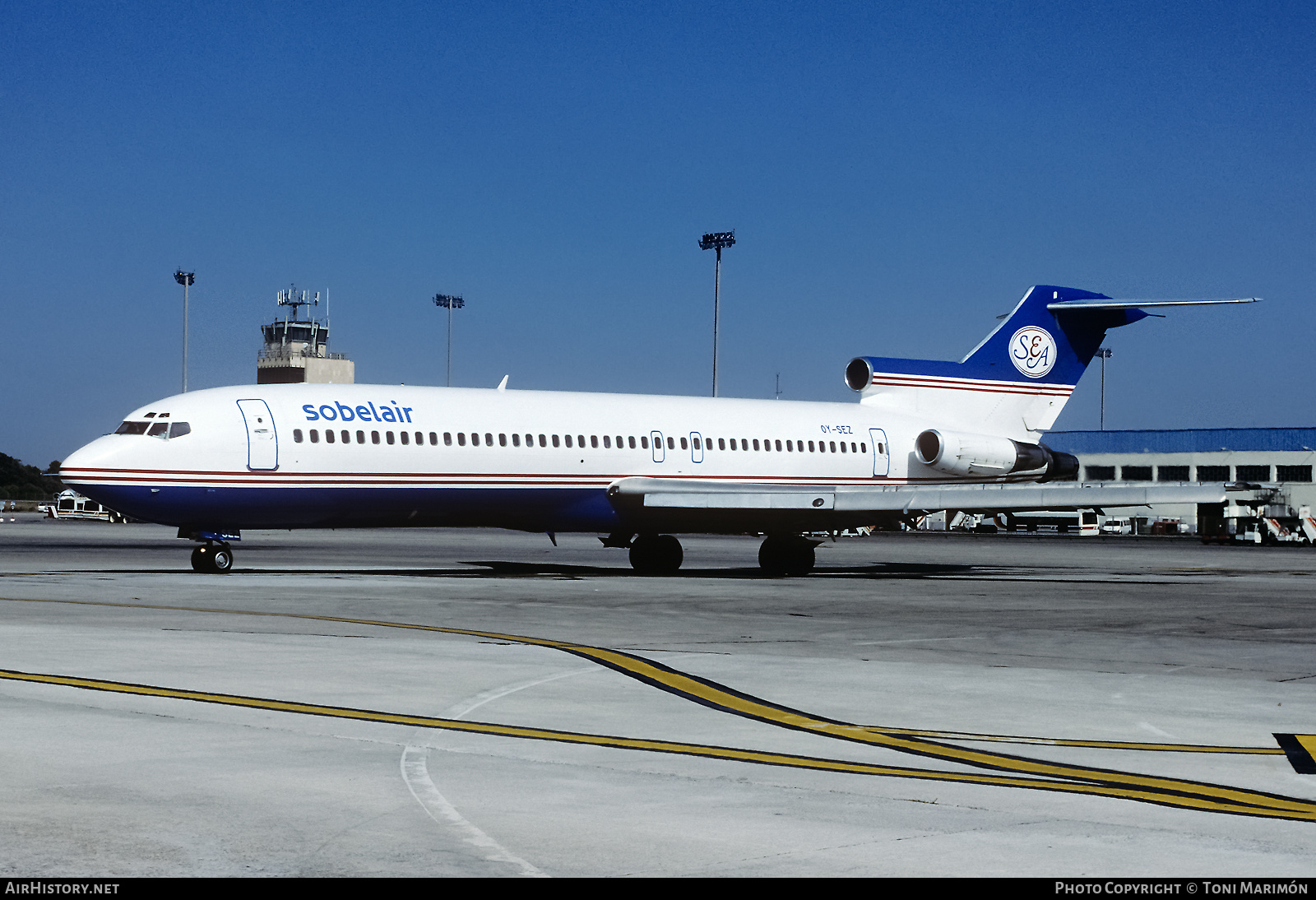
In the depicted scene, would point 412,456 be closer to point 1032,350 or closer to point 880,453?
point 880,453

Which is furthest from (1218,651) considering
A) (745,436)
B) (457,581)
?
(745,436)

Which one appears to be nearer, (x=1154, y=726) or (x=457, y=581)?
(x=1154, y=726)

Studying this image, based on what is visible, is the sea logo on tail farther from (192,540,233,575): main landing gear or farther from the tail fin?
(192,540,233,575): main landing gear

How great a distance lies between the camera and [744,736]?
34.1 ft

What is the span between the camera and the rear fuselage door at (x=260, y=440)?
29.1 metres

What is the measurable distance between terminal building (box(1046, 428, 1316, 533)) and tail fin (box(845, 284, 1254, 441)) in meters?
58.9

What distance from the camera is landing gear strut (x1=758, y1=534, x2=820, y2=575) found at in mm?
35438

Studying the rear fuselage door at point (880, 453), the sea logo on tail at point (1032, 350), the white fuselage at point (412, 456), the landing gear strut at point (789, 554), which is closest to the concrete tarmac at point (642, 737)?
the white fuselage at point (412, 456)

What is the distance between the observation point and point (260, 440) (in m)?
29.2

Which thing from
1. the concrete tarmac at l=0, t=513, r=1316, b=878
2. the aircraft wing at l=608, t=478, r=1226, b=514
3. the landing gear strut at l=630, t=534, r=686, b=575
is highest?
the aircraft wing at l=608, t=478, r=1226, b=514

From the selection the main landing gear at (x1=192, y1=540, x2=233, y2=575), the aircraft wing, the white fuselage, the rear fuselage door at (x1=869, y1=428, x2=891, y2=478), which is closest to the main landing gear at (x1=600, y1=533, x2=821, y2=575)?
the white fuselage

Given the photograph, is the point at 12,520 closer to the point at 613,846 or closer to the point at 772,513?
the point at 772,513

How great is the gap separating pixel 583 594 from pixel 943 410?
60.1 ft

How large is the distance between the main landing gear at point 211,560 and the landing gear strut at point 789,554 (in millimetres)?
12676
